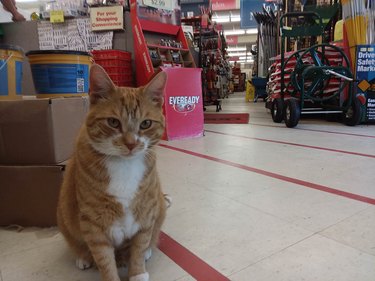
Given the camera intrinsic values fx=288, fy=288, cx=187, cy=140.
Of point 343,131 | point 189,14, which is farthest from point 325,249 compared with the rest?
point 189,14

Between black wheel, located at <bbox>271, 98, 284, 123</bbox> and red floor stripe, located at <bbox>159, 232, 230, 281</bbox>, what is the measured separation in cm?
311

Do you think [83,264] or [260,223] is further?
[260,223]

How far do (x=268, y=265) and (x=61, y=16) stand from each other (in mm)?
2954

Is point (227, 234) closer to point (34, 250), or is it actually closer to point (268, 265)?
point (268, 265)

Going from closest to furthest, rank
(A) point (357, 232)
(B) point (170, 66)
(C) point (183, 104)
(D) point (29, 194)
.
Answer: (A) point (357, 232) < (D) point (29, 194) < (C) point (183, 104) < (B) point (170, 66)

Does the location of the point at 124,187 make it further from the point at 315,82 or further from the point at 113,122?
the point at 315,82

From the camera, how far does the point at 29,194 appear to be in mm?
1178

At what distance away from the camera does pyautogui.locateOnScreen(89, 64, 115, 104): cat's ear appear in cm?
79

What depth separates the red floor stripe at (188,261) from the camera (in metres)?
0.86

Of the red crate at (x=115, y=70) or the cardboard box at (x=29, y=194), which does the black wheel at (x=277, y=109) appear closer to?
the red crate at (x=115, y=70)

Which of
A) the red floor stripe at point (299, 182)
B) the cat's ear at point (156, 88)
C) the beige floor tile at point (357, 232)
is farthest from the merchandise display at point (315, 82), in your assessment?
the cat's ear at point (156, 88)

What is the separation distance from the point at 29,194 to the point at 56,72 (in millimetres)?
A: 566

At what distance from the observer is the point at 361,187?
1.50 metres

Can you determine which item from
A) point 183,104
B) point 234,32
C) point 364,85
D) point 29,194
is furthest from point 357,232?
point 234,32
